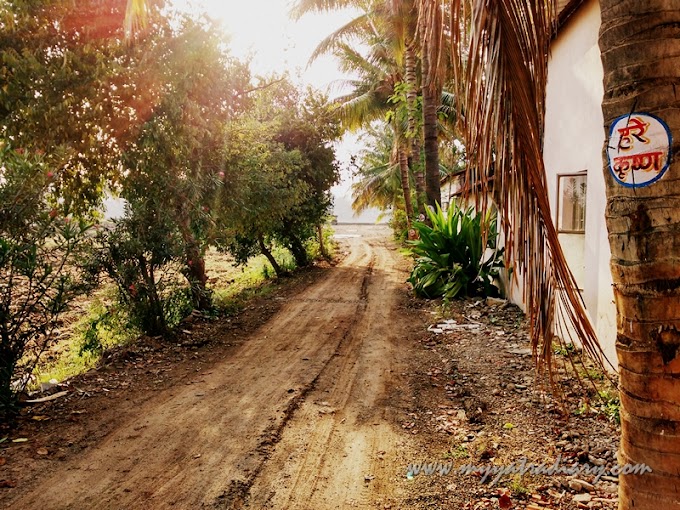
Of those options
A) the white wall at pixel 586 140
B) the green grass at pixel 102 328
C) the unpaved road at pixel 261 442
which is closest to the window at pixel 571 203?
the white wall at pixel 586 140

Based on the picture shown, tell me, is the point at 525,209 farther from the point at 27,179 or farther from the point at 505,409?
the point at 27,179

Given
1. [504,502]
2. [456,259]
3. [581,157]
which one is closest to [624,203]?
[504,502]

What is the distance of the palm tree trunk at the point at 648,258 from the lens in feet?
5.05

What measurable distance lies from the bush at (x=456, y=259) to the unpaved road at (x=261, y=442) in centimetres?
332

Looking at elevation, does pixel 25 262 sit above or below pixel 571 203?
below

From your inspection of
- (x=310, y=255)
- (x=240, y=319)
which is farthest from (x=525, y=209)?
(x=310, y=255)

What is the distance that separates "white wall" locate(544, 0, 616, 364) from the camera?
513 cm

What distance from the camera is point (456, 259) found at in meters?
10.3

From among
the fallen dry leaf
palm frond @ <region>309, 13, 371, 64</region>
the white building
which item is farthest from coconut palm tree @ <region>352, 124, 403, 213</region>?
the fallen dry leaf

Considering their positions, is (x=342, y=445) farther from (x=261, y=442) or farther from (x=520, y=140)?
(x=520, y=140)

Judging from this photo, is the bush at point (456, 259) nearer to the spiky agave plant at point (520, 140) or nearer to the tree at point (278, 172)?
the tree at point (278, 172)

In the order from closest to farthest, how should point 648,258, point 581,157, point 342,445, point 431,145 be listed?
point 648,258 → point 342,445 → point 581,157 → point 431,145

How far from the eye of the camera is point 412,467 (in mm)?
3633

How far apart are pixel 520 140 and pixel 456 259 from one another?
28.0 feet
